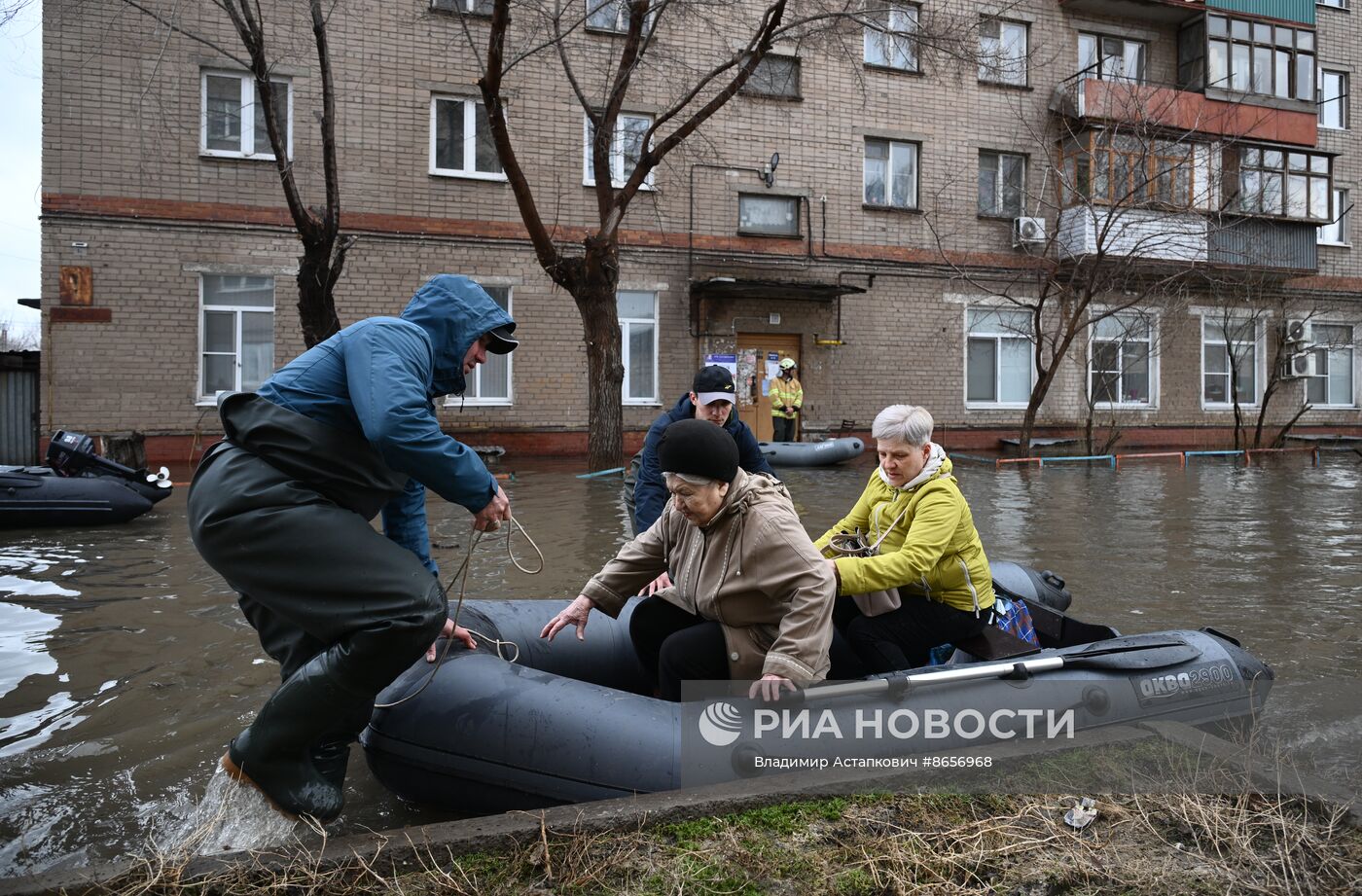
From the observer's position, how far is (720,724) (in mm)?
3008

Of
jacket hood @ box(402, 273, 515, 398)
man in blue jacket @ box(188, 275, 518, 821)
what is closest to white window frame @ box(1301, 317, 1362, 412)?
jacket hood @ box(402, 273, 515, 398)

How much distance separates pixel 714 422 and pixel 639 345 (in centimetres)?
1178

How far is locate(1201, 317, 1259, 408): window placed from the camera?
779 inches

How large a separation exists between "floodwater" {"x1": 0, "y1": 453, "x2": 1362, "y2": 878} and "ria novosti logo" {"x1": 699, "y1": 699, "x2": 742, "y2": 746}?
1.01 m

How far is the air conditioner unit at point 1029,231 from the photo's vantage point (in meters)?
17.9

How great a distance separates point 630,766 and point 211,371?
13.6 m

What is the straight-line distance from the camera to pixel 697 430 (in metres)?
3.06

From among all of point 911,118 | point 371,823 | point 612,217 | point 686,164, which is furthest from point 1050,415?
point 371,823

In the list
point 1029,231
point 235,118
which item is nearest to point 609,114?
point 235,118

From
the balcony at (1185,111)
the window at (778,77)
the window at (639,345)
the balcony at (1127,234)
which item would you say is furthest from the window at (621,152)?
the balcony at (1185,111)

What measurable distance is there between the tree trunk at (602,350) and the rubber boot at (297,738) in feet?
30.0

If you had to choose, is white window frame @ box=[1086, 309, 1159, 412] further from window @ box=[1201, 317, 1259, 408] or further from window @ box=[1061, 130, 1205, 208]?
window @ box=[1061, 130, 1205, 208]

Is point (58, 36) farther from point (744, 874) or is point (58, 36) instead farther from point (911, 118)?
point (744, 874)

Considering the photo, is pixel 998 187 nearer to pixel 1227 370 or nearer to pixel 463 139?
pixel 1227 370
